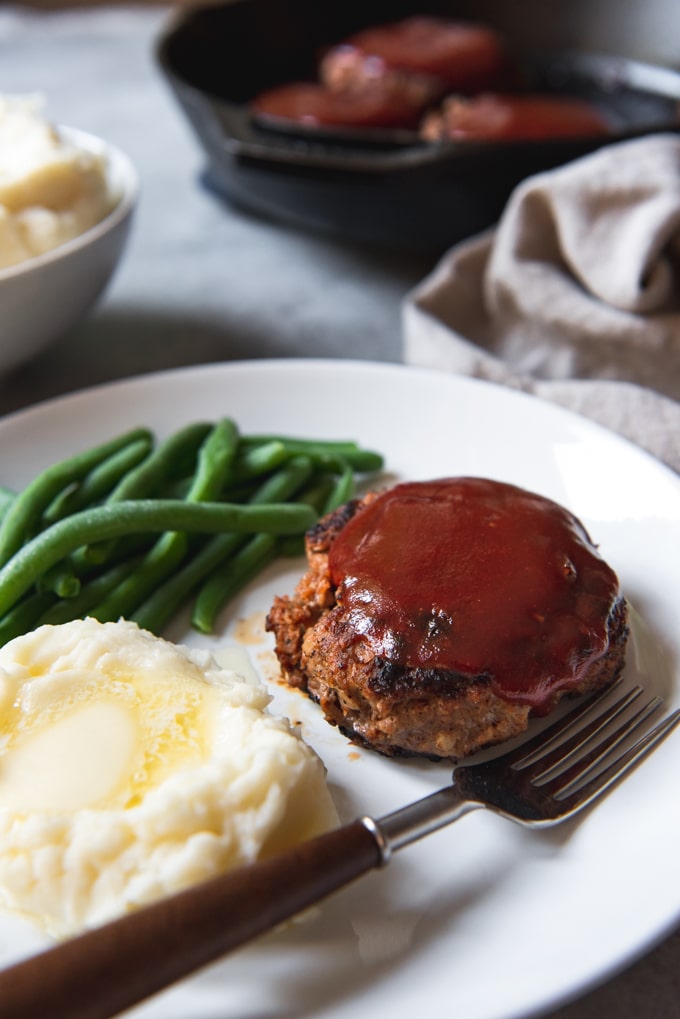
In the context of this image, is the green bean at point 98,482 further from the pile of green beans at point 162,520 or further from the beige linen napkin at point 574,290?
the beige linen napkin at point 574,290

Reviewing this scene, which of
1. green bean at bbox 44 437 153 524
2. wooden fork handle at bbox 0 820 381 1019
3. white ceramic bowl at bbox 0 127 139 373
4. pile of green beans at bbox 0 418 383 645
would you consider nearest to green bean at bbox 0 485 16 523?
pile of green beans at bbox 0 418 383 645

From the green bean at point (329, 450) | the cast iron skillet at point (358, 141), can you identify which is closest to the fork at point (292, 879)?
the green bean at point (329, 450)

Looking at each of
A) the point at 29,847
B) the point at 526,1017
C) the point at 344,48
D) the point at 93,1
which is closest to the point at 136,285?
the point at 344,48

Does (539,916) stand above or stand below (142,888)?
below

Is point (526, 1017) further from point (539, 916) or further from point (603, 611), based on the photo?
point (603, 611)

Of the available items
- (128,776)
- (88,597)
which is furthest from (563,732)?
(88,597)

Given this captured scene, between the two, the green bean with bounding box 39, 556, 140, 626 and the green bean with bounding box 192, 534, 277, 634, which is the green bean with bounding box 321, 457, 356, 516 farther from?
the green bean with bounding box 39, 556, 140, 626

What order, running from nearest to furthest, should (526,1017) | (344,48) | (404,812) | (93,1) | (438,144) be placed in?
(526,1017), (404,812), (438,144), (344,48), (93,1)
